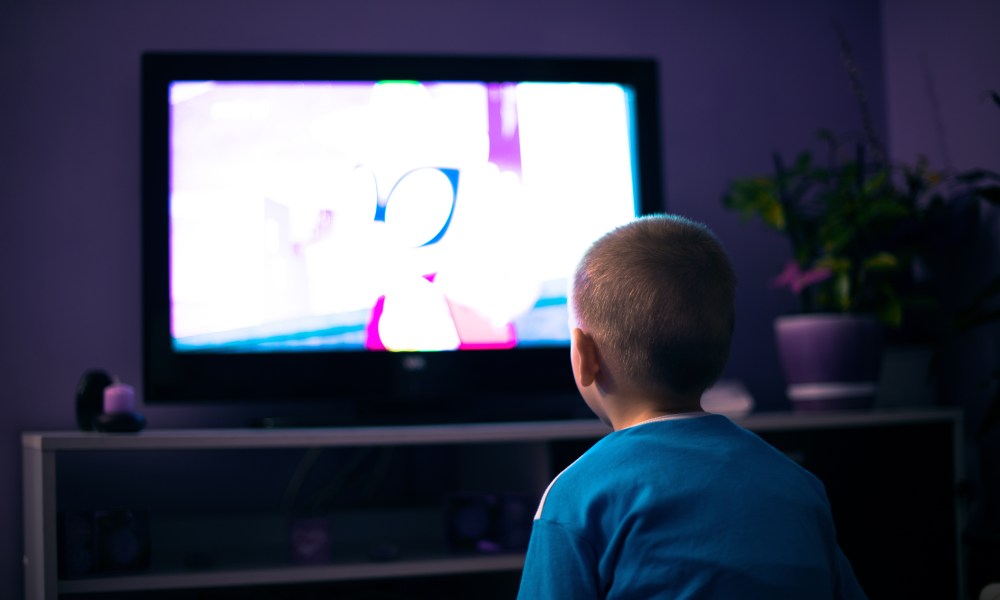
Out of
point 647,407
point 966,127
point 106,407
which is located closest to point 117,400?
point 106,407

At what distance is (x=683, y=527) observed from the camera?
814mm

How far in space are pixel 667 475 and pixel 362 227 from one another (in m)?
1.33

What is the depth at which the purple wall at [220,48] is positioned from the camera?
7.09ft

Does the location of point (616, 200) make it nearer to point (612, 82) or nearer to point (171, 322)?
point (612, 82)

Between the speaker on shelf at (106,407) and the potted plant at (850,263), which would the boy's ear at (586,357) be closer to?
the speaker on shelf at (106,407)

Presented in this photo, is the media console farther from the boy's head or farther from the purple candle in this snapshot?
the boy's head

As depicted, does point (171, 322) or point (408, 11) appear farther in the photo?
point (408, 11)

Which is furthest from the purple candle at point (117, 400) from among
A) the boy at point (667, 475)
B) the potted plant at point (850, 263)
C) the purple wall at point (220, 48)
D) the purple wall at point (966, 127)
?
the purple wall at point (966, 127)

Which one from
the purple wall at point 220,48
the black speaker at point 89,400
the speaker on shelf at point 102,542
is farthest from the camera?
the purple wall at point 220,48

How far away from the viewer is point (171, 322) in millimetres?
1966

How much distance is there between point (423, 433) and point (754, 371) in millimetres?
1188

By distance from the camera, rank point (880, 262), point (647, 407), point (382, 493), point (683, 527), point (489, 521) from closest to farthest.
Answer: point (683, 527), point (647, 407), point (489, 521), point (880, 262), point (382, 493)

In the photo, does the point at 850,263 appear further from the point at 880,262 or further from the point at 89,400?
the point at 89,400

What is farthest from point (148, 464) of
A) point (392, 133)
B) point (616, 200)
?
point (616, 200)
